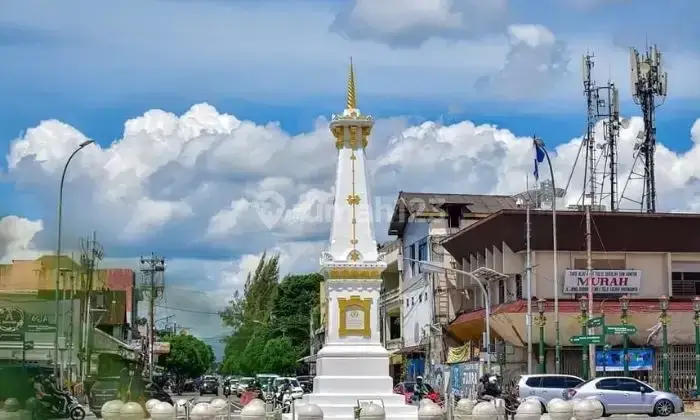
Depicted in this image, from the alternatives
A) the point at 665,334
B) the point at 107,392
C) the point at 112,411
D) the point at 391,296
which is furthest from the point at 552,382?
the point at 391,296

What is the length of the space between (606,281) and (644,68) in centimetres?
1356

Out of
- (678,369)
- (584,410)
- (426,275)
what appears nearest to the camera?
(584,410)

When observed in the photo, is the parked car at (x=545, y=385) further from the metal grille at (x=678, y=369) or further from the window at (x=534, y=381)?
the metal grille at (x=678, y=369)

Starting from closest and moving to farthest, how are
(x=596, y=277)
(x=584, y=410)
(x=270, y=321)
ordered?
(x=584, y=410), (x=596, y=277), (x=270, y=321)

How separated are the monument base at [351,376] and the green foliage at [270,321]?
67.7 m

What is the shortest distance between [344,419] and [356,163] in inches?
297

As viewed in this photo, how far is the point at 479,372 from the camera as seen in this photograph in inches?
2020

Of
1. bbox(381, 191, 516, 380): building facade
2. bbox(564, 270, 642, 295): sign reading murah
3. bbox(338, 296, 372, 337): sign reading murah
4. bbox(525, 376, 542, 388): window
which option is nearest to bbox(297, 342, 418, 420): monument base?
bbox(338, 296, 372, 337): sign reading murah

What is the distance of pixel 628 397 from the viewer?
39.4m

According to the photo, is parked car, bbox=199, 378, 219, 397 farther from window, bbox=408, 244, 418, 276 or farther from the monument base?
the monument base

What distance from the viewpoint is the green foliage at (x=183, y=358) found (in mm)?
119688

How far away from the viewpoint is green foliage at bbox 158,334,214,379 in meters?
120

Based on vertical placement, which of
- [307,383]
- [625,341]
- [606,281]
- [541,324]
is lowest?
[307,383]

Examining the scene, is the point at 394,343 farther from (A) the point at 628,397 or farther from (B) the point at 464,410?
(B) the point at 464,410
